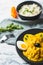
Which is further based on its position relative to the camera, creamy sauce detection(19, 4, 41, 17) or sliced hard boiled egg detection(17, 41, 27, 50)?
creamy sauce detection(19, 4, 41, 17)

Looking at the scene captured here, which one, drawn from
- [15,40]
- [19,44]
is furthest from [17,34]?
[19,44]

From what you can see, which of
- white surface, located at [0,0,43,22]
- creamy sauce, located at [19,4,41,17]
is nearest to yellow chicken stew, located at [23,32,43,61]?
creamy sauce, located at [19,4,41,17]

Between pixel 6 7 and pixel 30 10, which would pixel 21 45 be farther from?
pixel 6 7

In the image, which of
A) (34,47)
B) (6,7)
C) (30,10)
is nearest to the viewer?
(34,47)

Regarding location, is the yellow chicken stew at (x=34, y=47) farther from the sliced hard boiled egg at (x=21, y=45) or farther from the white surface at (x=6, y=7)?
the white surface at (x=6, y=7)

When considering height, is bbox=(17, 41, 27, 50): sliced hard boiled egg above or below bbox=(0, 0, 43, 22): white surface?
below

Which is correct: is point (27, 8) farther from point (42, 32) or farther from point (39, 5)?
point (42, 32)

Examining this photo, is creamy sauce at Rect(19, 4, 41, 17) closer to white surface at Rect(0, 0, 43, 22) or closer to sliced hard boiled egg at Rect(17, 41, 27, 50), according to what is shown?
white surface at Rect(0, 0, 43, 22)

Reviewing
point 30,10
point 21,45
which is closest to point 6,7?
point 30,10

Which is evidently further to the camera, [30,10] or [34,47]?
[30,10]
